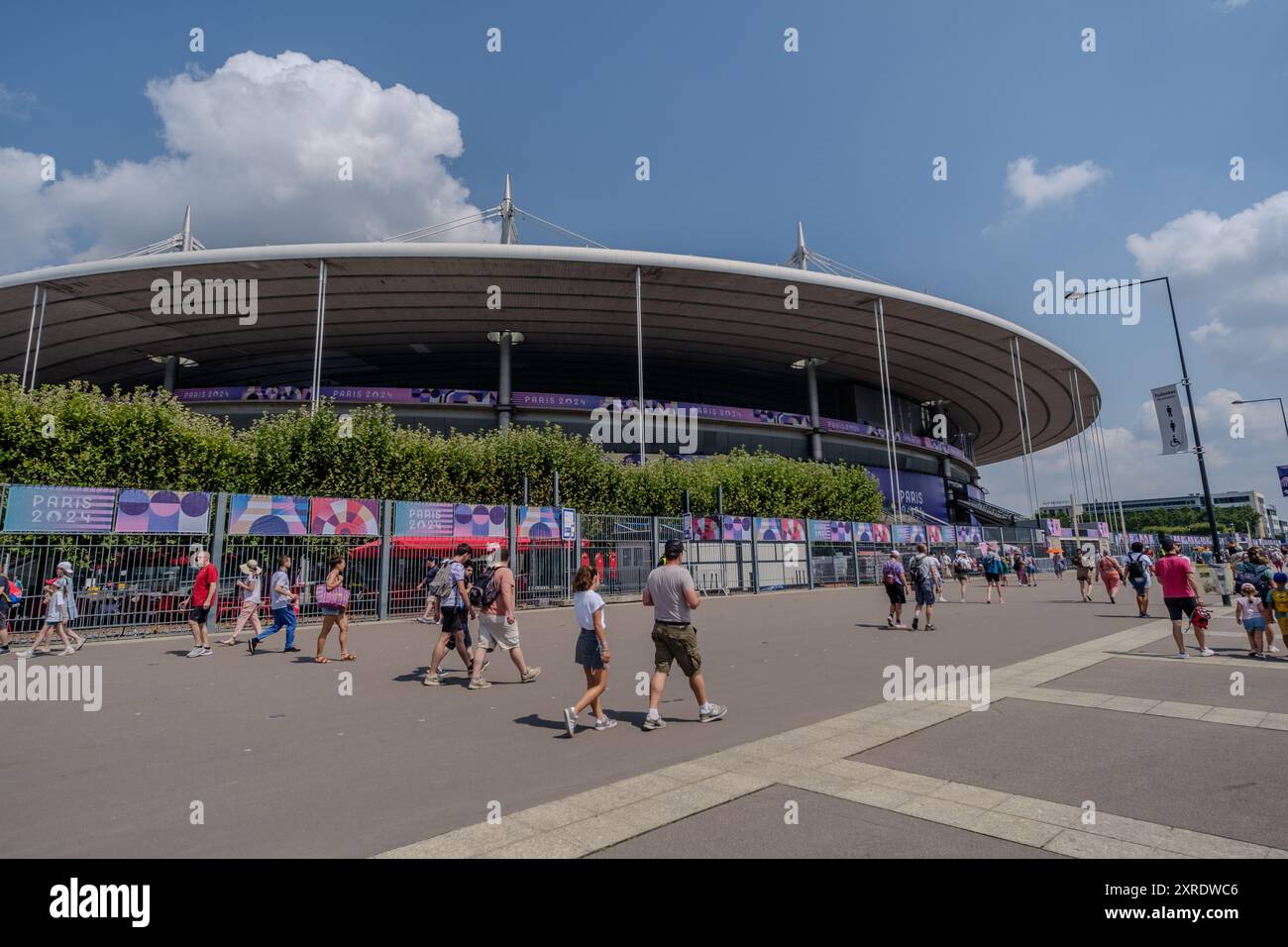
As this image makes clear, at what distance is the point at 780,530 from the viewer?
88.5ft

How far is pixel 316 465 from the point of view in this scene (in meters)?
22.6

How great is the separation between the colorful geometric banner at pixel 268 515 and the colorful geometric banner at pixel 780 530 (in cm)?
1591

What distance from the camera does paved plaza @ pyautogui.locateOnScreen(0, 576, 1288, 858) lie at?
3535 mm

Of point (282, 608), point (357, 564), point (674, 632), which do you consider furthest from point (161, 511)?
point (674, 632)

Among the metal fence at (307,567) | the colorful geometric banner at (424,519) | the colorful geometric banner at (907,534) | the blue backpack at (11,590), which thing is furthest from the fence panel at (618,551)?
the colorful geometric banner at (907,534)

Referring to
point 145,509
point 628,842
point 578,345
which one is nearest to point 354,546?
point 145,509

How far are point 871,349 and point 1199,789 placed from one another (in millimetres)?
45907

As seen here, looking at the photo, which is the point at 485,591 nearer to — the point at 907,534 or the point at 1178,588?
the point at 1178,588

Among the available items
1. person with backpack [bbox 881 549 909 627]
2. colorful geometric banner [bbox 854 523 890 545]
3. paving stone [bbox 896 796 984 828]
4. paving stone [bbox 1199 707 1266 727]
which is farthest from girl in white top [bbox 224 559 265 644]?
colorful geometric banner [bbox 854 523 890 545]

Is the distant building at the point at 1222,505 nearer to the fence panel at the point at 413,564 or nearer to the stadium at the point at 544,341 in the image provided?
the stadium at the point at 544,341

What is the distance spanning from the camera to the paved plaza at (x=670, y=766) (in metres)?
3.54

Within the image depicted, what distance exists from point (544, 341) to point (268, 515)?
30707mm
